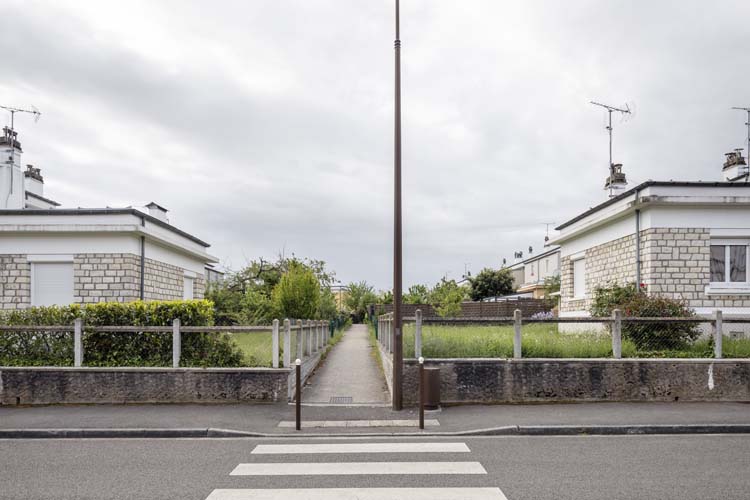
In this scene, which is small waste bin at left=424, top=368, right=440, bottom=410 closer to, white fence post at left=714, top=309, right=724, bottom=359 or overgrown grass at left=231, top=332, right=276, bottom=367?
overgrown grass at left=231, top=332, right=276, bottom=367

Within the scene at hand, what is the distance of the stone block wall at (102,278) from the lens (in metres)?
18.3

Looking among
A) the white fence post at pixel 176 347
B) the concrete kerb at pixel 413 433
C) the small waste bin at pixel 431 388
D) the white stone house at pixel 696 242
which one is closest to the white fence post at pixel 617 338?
the concrete kerb at pixel 413 433

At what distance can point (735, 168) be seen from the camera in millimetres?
23484

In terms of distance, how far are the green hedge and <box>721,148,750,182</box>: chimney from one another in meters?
20.1

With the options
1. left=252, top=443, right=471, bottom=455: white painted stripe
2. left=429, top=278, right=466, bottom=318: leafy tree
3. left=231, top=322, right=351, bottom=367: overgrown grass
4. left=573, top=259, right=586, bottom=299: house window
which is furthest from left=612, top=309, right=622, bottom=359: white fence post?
left=429, top=278, right=466, bottom=318: leafy tree

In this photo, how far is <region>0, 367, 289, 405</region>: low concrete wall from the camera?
11.3 m

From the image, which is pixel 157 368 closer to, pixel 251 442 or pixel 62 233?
pixel 251 442

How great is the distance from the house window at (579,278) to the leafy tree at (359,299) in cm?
3557

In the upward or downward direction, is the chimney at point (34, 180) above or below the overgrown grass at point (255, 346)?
above

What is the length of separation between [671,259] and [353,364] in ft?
30.0

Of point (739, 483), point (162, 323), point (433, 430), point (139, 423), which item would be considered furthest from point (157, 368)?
point (739, 483)

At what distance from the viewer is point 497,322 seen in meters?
12.0

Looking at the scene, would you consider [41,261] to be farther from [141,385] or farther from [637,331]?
[637,331]

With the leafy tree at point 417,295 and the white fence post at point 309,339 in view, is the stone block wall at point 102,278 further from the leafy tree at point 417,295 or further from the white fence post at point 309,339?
the leafy tree at point 417,295
